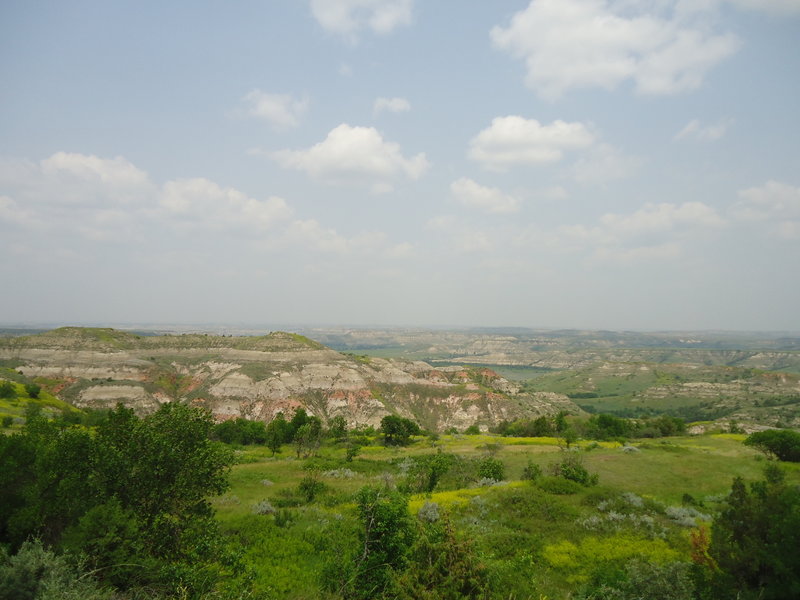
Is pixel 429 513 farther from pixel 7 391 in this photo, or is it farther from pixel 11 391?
pixel 11 391

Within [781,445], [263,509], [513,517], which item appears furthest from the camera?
[781,445]

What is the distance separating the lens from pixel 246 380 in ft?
363

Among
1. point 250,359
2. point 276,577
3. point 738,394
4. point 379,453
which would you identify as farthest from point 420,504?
point 738,394

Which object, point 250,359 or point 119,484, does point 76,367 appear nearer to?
point 250,359

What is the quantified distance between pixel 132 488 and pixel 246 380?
104085mm

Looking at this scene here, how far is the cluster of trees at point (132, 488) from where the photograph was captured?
1280 centimetres

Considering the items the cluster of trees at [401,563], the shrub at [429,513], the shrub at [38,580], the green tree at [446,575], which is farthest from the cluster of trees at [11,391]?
the green tree at [446,575]

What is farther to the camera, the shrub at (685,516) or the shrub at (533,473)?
the shrub at (533,473)

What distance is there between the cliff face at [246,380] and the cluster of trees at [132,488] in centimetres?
9318

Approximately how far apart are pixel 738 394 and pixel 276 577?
213 m

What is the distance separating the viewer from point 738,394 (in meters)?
165

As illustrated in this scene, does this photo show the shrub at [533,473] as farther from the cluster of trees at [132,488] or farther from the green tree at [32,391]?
the green tree at [32,391]

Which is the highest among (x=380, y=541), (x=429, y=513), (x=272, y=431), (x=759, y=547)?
(x=759, y=547)

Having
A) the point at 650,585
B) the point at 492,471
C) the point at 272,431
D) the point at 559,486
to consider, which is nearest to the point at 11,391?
the point at 272,431
